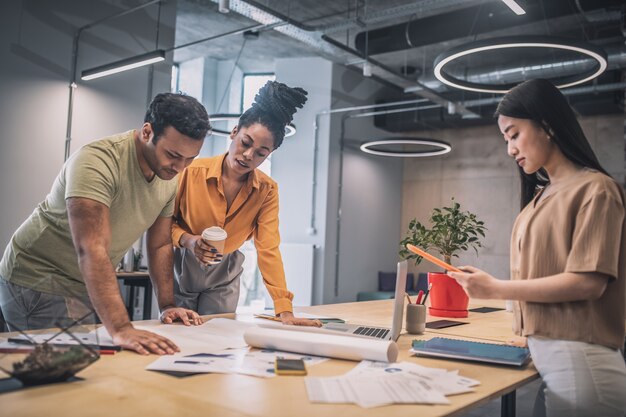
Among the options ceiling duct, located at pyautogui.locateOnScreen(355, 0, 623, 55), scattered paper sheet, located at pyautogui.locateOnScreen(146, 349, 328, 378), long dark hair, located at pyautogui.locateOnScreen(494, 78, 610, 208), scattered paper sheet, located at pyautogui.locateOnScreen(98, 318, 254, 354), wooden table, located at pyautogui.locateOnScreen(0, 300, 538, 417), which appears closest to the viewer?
wooden table, located at pyautogui.locateOnScreen(0, 300, 538, 417)

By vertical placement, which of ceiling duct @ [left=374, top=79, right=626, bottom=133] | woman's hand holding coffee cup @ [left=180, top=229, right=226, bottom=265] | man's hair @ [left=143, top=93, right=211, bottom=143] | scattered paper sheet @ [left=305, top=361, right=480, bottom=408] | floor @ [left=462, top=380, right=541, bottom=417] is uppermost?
ceiling duct @ [left=374, top=79, right=626, bottom=133]

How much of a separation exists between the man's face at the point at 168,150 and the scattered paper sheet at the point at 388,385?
88cm

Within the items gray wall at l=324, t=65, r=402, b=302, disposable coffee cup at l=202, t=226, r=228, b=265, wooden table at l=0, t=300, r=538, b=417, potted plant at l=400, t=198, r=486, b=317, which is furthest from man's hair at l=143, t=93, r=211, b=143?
gray wall at l=324, t=65, r=402, b=302

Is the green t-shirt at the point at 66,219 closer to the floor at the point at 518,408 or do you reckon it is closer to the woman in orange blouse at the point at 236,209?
the woman in orange blouse at the point at 236,209

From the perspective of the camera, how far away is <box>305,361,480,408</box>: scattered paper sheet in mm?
1100

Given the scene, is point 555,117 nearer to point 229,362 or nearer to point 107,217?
point 229,362

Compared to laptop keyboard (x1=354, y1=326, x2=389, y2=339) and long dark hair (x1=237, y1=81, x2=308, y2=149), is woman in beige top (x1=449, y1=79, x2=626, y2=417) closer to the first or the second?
laptop keyboard (x1=354, y1=326, x2=389, y2=339)

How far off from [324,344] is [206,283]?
3.55ft

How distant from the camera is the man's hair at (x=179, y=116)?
1.74 meters

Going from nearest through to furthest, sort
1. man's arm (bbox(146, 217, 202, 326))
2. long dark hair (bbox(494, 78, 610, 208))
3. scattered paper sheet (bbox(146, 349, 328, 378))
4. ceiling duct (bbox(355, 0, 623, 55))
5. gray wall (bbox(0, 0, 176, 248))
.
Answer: scattered paper sheet (bbox(146, 349, 328, 378))
long dark hair (bbox(494, 78, 610, 208))
man's arm (bbox(146, 217, 202, 326))
gray wall (bbox(0, 0, 176, 248))
ceiling duct (bbox(355, 0, 623, 55))

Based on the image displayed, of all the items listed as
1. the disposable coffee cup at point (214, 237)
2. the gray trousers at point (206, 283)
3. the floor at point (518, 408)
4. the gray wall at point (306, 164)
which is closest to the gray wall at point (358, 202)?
the gray wall at point (306, 164)

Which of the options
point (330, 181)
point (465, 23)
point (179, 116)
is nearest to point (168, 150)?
point (179, 116)

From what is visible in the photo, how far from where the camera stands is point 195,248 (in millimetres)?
1996

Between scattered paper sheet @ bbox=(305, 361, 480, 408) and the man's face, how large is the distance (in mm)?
882
